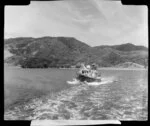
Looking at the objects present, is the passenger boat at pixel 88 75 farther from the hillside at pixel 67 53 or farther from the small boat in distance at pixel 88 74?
the hillside at pixel 67 53

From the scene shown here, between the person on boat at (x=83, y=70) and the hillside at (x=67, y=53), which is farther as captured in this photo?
the person on boat at (x=83, y=70)

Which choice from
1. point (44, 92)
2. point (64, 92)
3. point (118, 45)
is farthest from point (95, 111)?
point (118, 45)

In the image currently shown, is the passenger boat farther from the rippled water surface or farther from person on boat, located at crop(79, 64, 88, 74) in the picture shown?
the rippled water surface

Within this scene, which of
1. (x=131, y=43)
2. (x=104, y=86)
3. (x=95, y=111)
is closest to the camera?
(x=95, y=111)

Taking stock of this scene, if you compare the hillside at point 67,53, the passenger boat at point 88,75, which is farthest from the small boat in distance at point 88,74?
the hillside at point 67,53

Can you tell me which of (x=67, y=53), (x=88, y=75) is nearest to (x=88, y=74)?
(x=88, y=75)

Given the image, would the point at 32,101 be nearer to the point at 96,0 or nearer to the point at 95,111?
the point at 95,111

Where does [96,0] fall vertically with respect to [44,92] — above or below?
above
